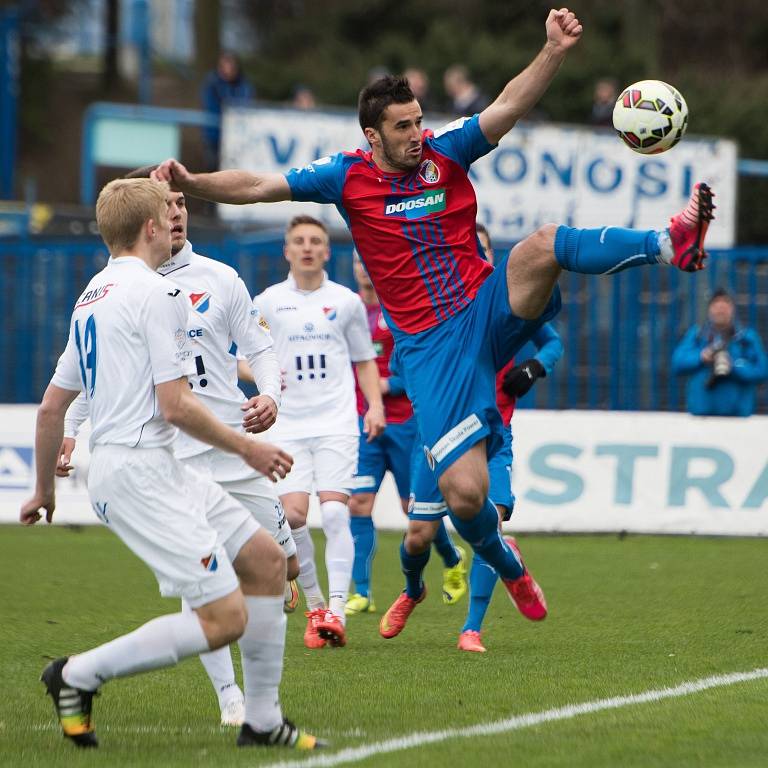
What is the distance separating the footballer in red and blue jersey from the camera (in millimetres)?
6863

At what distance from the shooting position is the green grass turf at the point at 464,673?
5500 mm

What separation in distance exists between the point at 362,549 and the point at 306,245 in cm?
202

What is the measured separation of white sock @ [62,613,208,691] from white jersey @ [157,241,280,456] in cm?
152

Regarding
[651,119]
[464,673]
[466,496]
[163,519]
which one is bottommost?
[464,673]

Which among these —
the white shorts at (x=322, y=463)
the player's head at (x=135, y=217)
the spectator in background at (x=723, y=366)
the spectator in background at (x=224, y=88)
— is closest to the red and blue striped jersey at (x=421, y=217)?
the player's head at (x=135, y=217)

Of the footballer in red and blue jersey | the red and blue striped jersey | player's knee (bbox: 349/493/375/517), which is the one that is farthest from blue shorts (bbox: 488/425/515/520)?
player's knee (bbox: 349/493/375/517)

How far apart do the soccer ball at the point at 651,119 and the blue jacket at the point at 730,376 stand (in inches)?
286

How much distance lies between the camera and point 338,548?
352 inches

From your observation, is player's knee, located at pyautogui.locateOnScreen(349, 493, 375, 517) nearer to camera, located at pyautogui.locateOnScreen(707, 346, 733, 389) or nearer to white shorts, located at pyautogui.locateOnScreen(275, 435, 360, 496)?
white shorts, located at pyautogui.locateOnScreen(275, 435, 360, 496)

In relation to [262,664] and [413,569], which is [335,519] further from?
[262,664]

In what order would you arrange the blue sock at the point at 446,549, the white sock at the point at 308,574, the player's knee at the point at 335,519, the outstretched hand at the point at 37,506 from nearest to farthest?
the outstretched hand at the point at 37,506 → the white sock at the point at 308,574 → the player's knee at the point at 335,519 → the blue sock at the point at 446,549

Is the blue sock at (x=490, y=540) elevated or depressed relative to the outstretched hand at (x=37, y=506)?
depressed

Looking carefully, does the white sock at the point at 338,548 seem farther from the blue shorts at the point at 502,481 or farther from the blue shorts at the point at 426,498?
the blue shorts at the point at 502,481

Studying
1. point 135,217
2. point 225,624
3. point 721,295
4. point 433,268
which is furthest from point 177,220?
point 721,295
